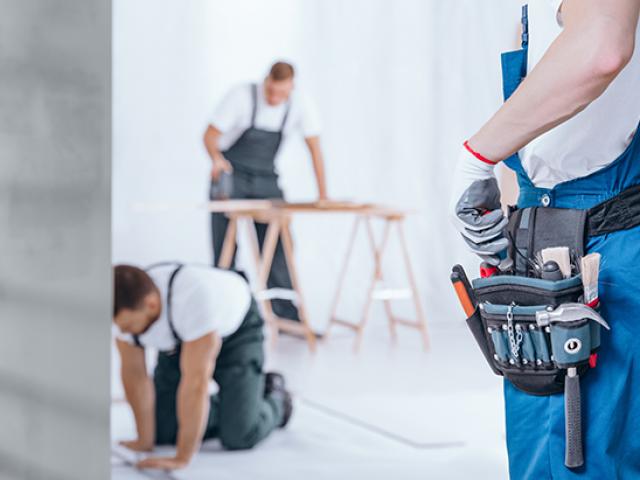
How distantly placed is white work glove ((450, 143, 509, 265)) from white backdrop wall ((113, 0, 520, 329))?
5125mm

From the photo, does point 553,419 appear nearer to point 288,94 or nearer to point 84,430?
point 84,430

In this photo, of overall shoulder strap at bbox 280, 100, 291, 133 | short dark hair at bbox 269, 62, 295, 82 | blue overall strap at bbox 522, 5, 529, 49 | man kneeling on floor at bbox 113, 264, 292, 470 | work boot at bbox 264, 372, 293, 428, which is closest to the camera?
blue overall strap at bbox 522, 5, 529, 49

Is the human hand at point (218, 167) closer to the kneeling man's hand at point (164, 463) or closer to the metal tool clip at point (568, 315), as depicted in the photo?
the kneeling man's hand at point (164, 463)

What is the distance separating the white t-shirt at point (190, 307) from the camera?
2.99 meters

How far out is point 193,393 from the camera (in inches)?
117

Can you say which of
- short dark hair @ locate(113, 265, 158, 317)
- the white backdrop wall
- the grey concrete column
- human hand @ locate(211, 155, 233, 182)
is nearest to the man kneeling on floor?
short dark hair @ locate(113, 265, 158, 317)

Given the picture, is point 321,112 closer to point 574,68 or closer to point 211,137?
point 211,137

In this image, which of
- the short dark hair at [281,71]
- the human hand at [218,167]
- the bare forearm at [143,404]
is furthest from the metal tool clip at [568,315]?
the human hand at [218,167]

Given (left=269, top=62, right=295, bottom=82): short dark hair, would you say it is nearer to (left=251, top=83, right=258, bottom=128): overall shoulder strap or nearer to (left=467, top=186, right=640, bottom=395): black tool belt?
(left=251, top=83, right=258, bottom=128): overall shoulder strap

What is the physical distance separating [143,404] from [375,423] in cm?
88

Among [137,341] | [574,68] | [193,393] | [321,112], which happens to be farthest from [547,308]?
[321,112]

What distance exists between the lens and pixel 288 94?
518 cm

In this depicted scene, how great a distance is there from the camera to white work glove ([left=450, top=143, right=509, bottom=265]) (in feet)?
4.09

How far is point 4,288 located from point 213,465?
1583 mm
